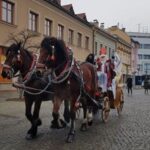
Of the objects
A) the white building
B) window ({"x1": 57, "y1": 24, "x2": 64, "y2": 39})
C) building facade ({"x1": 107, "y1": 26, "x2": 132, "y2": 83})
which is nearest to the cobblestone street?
window ({"x1": 57, "y1": 24, "x2": 64, "y2": 39})

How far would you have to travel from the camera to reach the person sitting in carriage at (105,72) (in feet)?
40.9

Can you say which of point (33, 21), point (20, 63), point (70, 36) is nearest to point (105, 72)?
point (20, 63)

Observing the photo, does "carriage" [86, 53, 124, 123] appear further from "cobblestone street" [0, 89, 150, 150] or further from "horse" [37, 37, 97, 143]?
"horse" [37, 37, 97, 143]

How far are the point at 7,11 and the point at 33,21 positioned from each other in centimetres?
435

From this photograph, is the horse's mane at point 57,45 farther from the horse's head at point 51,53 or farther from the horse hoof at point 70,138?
the horse hoof at point 70,138

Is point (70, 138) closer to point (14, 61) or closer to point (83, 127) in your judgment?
point (83, 127)

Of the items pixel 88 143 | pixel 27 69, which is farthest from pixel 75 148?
pixel 27 69

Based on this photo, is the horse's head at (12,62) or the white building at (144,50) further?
the white building at (144,50)

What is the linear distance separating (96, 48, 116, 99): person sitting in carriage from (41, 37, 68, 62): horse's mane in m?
3.88

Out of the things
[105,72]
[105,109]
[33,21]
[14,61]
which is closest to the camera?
[14,61]

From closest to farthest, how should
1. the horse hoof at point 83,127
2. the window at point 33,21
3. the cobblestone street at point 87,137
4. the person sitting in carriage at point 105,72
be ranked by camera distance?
the cobblestone street at point 87,137 → the horse hoof at point 83,127 → the person sitting in carriage at point 105,72 → the window at point 33,21

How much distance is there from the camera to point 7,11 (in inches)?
1098

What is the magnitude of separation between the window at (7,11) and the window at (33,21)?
3.14m

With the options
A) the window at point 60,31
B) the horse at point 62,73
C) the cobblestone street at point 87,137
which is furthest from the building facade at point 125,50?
the horse at point 62,73
